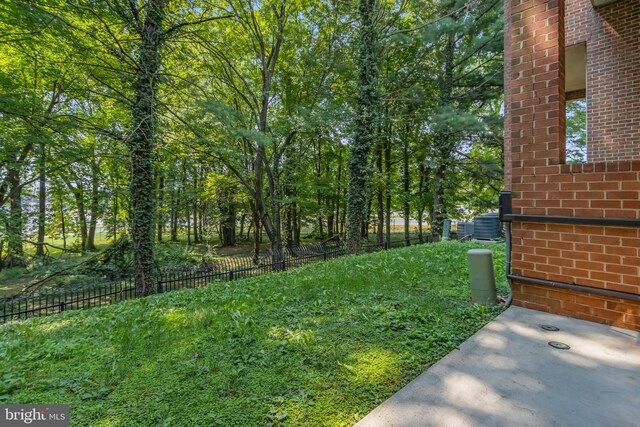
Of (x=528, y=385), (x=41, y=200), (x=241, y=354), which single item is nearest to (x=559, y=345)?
(x=528, y=385)

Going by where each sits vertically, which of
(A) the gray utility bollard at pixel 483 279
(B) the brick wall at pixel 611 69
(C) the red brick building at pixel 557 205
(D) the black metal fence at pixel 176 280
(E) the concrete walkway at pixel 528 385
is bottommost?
(D) the black metal fence at pixel 176 280

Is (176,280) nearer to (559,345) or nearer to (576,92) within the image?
(559,345)

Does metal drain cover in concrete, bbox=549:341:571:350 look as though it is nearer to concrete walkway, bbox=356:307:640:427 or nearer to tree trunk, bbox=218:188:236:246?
concrete walkway, bbox=356:307:640:427

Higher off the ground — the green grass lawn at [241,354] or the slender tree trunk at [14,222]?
the slender tree trunk at [14,222]

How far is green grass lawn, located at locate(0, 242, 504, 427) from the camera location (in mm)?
1651

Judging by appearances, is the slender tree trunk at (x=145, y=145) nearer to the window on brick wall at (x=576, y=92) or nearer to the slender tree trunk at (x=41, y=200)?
the slender tree trunk at (x=41, y=200)

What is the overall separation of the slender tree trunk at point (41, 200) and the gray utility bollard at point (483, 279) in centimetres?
1025

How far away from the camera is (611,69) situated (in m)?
6.16

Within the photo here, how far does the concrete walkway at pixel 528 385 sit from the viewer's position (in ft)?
4.72

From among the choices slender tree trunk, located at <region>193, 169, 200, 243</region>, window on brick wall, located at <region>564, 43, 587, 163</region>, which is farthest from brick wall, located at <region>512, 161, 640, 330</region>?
slender tree trunk, located at <region>193, 169, 200, 243</region>

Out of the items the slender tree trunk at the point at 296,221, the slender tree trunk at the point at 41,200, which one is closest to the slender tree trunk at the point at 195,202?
the slender tree trunk at the point at 41,200

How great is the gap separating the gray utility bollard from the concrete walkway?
2.50ft

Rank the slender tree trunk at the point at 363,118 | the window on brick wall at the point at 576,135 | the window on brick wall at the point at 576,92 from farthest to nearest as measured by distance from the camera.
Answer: the window on brick wall at the point at 576,135
the slender tree trunk at the point at 363,118
the window on brick wall at the point at 576,92

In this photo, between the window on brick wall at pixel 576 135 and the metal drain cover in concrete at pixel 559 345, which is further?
the window on brick wall at pixel 576 135
